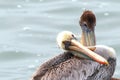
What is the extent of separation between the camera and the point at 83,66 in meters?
7.93

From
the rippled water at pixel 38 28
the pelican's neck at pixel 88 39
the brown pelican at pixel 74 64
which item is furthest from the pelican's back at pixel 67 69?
the rippled water at pixel 38 28

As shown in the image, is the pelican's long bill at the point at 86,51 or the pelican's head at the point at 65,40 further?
the pelican's head at the point at 65,40

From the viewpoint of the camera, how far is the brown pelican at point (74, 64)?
783cm

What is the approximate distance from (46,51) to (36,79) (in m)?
4.27

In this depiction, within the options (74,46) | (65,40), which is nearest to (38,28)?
(65,40)

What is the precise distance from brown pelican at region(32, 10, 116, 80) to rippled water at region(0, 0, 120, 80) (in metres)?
2.72

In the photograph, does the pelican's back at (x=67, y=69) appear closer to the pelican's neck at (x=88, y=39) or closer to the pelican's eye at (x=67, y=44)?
the pelican's eye at (x=67, y=44)

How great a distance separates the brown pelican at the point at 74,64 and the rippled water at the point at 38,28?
2720mm

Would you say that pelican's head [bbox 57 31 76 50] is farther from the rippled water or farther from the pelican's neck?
the rippled water

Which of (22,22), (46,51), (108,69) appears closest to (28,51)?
(46,51)

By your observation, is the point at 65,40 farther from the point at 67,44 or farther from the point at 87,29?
the point at 87,29

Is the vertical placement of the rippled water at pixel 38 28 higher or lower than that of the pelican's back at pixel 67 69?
higher

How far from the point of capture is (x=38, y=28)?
12930 millimetres

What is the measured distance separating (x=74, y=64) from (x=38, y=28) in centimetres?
506
